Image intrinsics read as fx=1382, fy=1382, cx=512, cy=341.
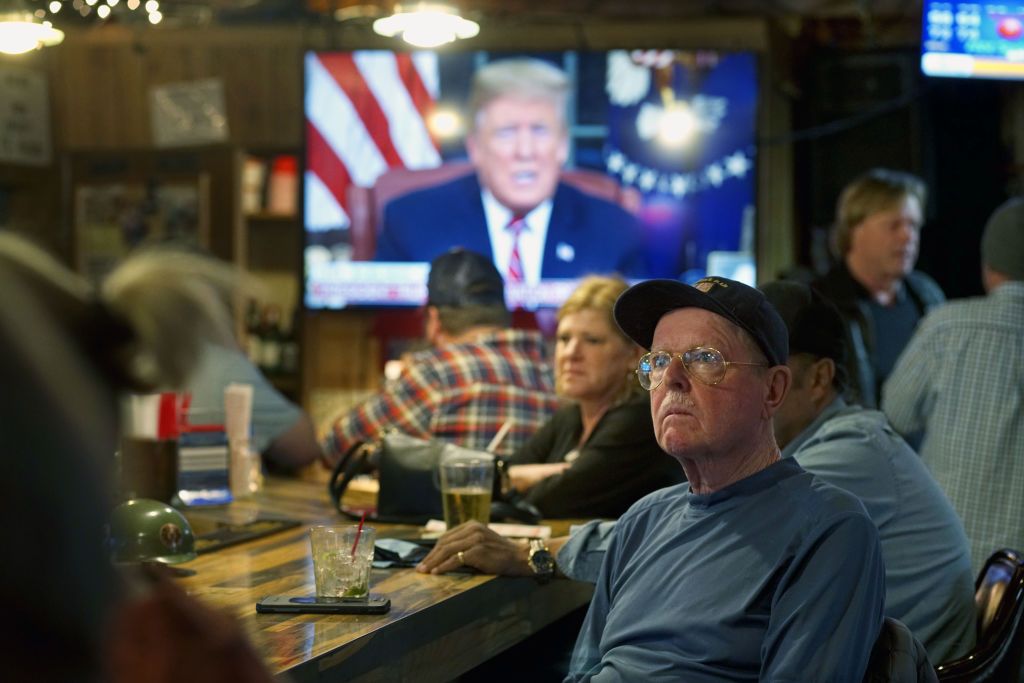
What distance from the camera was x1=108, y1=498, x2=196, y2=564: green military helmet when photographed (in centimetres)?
255

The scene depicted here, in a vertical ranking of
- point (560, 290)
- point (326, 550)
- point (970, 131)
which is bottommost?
point (326, 550)

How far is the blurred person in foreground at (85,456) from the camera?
2.31 feet

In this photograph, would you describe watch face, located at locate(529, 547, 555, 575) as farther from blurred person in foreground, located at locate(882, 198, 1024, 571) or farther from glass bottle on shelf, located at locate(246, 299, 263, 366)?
glass bottle on shelf, located at locate(246, 299, 263, 366)

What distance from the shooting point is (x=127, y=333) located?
0.81 meters

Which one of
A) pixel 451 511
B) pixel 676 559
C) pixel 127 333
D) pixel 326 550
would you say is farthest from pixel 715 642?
pixel 127 333

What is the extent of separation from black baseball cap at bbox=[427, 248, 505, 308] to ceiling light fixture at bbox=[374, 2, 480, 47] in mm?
695

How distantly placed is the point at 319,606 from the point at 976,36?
3.68 m

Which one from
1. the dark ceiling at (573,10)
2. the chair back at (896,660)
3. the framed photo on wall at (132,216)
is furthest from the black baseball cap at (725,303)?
the framed photo on wall at (132,216)

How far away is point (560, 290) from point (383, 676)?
393 cm

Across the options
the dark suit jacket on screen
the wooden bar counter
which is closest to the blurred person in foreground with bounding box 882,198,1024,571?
the wooden bar counter

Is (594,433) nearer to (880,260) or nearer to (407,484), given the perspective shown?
(407,484)

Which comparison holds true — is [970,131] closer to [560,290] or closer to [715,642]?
[560,290]

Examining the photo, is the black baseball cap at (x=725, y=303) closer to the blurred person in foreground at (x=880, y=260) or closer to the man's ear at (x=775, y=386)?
the man's ear at (x=775, y=386)

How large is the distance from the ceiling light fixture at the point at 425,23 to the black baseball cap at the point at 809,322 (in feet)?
5.70
